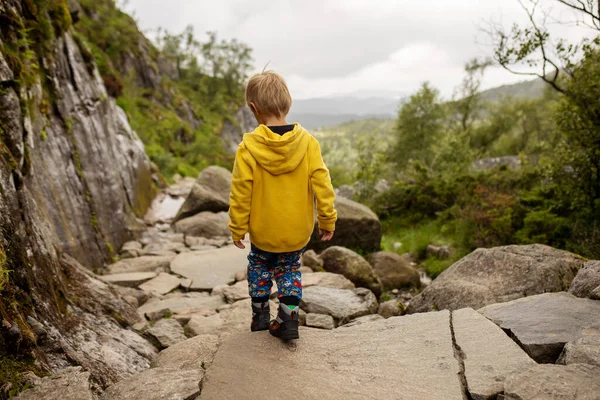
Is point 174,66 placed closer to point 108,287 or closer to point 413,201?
point 413,201

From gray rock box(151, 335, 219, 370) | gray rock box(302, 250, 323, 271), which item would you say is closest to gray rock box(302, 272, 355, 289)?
gray rock box(302, 250, 323, 271)

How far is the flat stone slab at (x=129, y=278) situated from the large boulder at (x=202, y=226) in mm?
3747

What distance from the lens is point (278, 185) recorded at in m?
3.44

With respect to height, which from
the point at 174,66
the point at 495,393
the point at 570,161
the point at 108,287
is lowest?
the point at 495,393

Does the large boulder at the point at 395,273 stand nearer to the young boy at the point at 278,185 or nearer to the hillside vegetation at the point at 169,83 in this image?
the young boy at the point at 278,185

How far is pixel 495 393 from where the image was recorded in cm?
271

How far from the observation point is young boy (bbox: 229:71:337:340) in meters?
3.39

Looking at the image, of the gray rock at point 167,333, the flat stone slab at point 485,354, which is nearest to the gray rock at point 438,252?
the flat stone slab at point 485,354

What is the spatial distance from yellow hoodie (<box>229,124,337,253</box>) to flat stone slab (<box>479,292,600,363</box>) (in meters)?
1.98

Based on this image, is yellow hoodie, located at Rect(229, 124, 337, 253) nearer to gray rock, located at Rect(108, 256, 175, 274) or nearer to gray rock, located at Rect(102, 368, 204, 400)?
gray rock, located at Rect(102, 368, 204, 400)

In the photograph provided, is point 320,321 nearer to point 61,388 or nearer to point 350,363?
point 350,363

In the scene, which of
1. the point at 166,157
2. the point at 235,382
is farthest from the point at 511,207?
the point at 166,157

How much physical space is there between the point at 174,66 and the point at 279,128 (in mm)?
52486

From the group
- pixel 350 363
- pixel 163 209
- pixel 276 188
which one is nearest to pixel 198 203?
pixel 163 209
